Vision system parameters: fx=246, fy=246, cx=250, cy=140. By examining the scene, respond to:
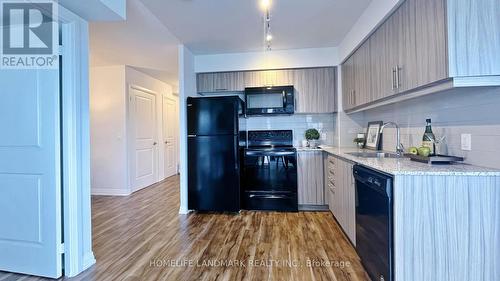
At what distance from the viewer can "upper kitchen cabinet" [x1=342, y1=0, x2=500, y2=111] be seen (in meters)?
1.43

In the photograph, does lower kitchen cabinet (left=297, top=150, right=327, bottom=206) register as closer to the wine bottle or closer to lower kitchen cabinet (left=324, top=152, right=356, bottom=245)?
lower kitchen cabinet (left=324, top=152, right=356, bottom=245)

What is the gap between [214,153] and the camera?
11.4ft

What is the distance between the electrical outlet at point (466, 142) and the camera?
66.0 inches

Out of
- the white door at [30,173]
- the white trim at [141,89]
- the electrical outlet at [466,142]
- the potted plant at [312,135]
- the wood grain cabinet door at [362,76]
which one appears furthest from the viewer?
the white trim at [141,89]

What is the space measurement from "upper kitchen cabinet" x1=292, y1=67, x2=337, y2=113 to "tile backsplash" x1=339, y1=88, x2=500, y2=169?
4.03 feet

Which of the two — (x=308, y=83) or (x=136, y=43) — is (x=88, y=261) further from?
(x=308, y=83)

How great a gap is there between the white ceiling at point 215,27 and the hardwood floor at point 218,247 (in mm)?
2414

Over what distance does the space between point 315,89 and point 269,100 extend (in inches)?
28.7

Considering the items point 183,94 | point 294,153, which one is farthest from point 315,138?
point 183,94

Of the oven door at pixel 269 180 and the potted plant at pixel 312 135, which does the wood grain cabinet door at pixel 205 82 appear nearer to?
the oven door at pixel 269 180

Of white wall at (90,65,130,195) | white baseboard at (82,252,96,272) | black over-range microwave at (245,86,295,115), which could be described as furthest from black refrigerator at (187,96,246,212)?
white wall at (90,65,130,195)

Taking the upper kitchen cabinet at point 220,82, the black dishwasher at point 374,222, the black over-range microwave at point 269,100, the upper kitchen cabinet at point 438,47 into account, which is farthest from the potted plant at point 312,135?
the black dishwasher at point 374,222

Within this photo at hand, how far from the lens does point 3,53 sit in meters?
2.04

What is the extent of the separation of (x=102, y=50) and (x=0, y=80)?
1.90 metres
